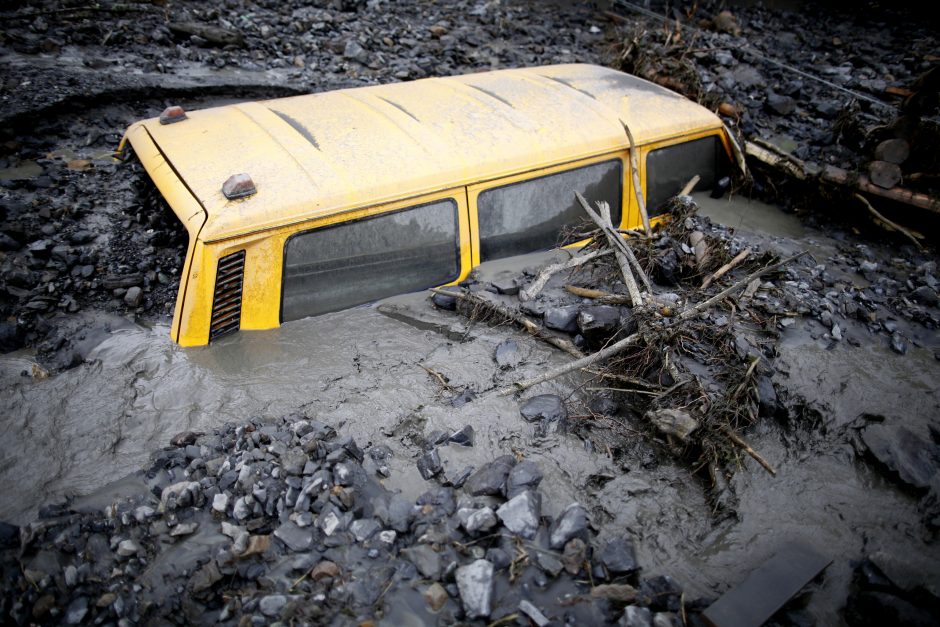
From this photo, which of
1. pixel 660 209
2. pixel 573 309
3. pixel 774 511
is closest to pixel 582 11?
pixel 660 209

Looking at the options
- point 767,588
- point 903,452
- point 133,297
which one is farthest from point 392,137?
point 903,452

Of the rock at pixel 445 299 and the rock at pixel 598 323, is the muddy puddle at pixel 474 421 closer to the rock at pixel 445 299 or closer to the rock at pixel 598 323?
the rock at pixel 445 299

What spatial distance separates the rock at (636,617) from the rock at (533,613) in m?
0.33

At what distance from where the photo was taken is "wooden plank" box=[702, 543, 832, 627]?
255cm

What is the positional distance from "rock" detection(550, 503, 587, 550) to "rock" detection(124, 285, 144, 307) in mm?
3076

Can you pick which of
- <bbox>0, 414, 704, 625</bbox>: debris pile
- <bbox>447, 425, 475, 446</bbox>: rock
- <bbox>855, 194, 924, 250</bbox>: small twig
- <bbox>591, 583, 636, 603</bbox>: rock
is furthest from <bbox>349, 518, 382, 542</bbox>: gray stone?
<bbox>855, 194, 924, 250</bbox>: small twig

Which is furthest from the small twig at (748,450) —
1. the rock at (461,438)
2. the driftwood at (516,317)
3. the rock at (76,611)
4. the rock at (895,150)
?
the rock at (895,150)

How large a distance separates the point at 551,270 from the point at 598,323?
21.8 inches

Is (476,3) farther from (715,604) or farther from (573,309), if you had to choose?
(715,604)

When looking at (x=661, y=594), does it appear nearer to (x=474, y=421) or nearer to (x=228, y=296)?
(x=474, y=421)

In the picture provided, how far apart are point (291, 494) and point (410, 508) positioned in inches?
23.2

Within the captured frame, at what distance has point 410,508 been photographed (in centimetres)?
289

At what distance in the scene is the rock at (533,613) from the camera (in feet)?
8.09

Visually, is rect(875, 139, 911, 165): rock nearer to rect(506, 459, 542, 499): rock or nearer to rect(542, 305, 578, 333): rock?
rect(542, 305, 578, 333): rock
